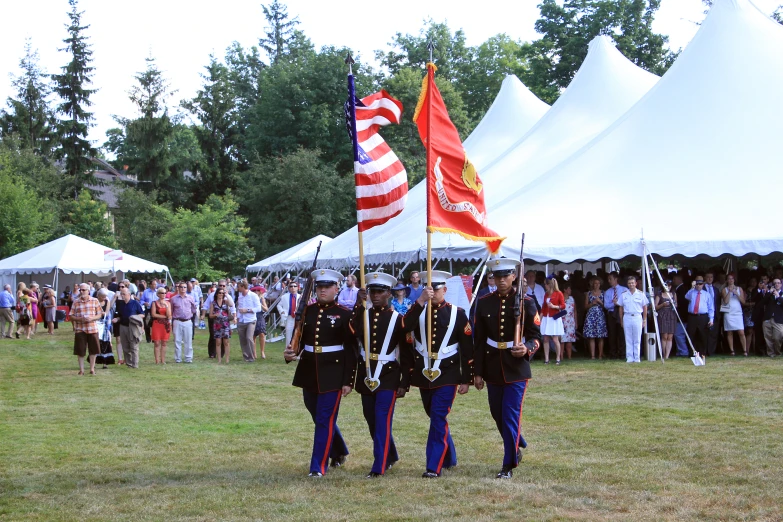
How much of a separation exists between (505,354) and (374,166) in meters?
2.08

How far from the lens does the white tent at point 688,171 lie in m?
16.3

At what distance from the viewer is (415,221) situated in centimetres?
2084

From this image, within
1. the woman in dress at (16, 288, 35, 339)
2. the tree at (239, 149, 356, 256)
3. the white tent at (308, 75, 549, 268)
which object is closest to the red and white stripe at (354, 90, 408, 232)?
the white tent at (308, 75, 549, 268)

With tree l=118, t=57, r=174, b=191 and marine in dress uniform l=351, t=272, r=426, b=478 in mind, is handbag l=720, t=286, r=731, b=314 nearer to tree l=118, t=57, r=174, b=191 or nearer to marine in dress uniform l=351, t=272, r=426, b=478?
marine in dress uniform l=351, t=272, r=426, b=478

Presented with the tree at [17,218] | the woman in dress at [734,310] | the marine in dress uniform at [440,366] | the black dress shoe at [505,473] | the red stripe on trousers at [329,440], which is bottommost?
the black dress shoe at [505,473]

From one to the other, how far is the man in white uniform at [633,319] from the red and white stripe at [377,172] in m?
8.88

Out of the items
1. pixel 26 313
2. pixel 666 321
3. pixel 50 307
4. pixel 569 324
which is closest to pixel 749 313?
pixel 666 321

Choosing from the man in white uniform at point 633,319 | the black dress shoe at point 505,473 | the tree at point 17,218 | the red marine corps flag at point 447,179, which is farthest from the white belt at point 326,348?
the tree at point 17,218

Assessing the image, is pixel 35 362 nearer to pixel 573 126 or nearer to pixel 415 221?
pixel 415 221

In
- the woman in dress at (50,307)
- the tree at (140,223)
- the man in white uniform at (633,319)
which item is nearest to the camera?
the man in white uniform at (633,319)

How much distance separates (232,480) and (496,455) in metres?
2.40

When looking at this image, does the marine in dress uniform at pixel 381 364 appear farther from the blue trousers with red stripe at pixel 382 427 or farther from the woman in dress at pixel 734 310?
the woman in dress at pixel 734 310

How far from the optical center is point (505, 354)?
7.36 m

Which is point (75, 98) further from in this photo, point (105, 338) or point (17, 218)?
point (105, 338)
